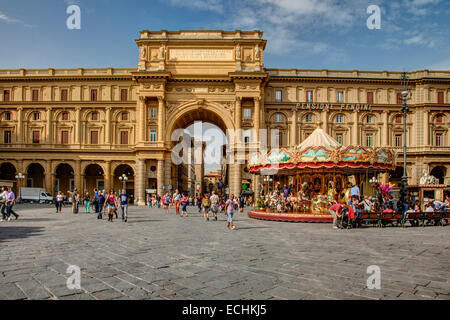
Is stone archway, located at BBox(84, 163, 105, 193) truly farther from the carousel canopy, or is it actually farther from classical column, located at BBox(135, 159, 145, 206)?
the carousel canopy

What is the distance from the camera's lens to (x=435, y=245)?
34.2ft

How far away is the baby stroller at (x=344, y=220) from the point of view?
15.8 metres

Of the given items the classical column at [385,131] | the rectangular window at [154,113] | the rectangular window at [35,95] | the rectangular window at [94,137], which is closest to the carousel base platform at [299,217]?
the rectangular window at [154,113]

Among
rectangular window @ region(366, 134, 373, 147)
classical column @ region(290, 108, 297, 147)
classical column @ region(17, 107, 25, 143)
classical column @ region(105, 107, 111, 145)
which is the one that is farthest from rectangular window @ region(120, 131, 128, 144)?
rectangular window @ region(366, 134, 373, 147)

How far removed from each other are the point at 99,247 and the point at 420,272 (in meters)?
7.96

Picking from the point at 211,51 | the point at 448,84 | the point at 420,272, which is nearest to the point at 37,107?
the point at 211,51

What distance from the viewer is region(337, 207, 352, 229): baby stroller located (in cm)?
1582

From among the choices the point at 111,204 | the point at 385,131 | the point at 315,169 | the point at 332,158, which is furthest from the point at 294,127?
the point at 111,204

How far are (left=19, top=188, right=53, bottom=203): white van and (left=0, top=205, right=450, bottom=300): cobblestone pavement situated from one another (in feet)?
109

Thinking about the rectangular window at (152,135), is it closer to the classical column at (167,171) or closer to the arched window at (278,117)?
the classical column at (167,171)

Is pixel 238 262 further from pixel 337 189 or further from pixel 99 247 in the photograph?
pixel 337 189

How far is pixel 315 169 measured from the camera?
21.0m

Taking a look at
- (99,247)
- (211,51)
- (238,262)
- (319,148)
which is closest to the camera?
(238,262)

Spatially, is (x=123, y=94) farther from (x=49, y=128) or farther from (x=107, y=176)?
(x=107, y=176)
